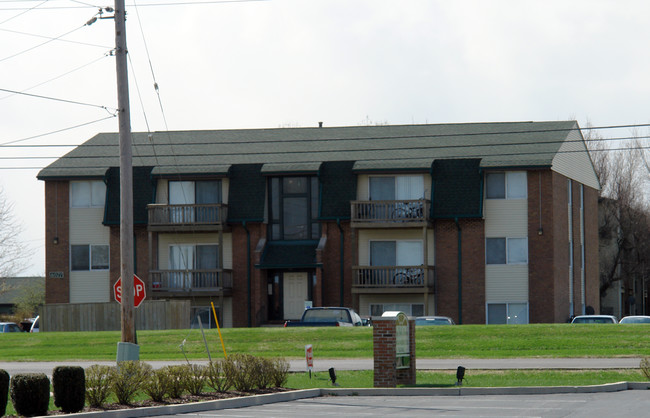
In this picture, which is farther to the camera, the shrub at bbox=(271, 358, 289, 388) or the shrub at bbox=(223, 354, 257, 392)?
the shrub at bbox=(271, 358, 289, 388)

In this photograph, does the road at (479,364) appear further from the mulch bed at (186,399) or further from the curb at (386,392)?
the mulch bed at (186,399)

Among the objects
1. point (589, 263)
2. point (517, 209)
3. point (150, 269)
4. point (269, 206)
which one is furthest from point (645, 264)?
point (150, 269)

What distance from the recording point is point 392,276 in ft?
143

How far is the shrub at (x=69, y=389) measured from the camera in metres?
15.7

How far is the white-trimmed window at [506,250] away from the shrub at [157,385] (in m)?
27.7

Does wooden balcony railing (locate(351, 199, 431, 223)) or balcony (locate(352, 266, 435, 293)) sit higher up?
wooden balcony railing (locate(351, 199, 431, 223))

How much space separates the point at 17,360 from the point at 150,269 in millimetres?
13224

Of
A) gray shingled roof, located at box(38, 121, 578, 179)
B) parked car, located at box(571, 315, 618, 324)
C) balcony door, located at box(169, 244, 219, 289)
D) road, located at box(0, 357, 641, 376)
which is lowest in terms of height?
road, located at box(0, 357, 641, 376)

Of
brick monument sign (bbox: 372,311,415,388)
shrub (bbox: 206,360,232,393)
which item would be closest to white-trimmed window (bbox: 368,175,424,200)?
brick monument sign (bbox: 372,311,415,388)

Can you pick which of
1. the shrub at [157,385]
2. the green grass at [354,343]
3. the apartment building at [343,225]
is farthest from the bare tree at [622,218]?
the shrub at [157,385]

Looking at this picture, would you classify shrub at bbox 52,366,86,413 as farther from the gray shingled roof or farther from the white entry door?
the white entry door

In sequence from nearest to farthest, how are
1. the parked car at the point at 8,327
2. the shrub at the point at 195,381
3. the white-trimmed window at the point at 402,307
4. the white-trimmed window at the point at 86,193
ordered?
the shrub at the point at 195,381 → the white-trimmed window at the point at 402,307 → the parked car at the point at 8,327 → the white-trimmed window at the point at 86,193

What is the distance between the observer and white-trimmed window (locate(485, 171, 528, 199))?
43.3 meters

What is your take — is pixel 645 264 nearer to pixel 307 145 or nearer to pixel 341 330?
pixel 307 145
